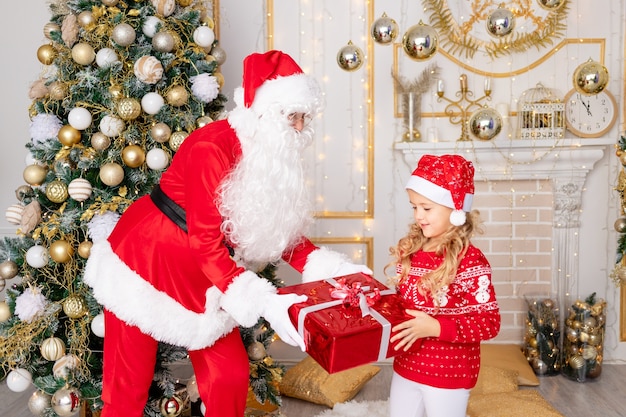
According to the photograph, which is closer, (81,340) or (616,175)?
(81,340)

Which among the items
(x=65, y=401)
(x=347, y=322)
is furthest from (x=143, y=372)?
(x=347, y=322)

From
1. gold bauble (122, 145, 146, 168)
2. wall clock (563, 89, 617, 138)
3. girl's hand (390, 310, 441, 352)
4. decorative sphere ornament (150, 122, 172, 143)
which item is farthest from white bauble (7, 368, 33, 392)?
wall clock (563, 89, 617, 138)

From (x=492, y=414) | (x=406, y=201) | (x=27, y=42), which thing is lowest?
(x=492, y=414)

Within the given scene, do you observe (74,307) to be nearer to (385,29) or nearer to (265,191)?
(265,191)

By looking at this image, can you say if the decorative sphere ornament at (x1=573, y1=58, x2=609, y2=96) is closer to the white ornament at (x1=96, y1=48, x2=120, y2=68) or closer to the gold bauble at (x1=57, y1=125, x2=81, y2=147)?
the white ornament at (x1=96, y1=48, x2=120, y2=68)

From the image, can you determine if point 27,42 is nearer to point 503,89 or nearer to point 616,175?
point 503,89

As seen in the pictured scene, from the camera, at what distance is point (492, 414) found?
3100 millimetres

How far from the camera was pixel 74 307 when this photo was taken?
2783 millimetres

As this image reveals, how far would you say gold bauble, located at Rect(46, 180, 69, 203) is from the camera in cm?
282

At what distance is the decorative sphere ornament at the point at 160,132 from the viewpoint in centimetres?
288

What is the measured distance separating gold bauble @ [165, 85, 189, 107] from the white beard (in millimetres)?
884

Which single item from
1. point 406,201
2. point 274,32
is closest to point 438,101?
point 406,201

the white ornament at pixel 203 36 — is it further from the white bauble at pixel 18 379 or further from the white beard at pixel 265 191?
the white bauble at pixel 18 379

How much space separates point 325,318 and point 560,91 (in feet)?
9.54
